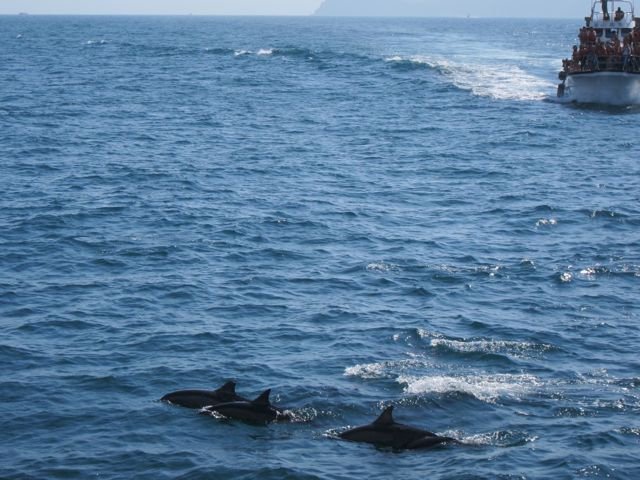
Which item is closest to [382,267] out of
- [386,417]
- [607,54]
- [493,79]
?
[386,417]

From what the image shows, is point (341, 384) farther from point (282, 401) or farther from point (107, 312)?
point (107, 312)

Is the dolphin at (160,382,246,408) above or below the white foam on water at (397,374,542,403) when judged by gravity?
above

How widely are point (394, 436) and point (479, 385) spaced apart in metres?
3.94

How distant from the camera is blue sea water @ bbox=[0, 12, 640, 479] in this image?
21344 millimetres

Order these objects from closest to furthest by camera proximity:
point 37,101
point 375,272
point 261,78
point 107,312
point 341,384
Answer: point 341,384
point 107,312
point 375,272
point 37,101
point 261,78

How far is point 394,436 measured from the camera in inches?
824

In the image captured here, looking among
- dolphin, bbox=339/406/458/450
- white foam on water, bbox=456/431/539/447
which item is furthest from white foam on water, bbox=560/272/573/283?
dolphin, bbox=339/406/458/450

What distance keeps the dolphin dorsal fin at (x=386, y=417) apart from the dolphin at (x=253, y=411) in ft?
7.52

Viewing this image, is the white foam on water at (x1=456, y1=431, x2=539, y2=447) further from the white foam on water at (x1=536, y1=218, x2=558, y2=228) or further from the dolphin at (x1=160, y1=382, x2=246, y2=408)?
the white foam on water at (x1=536, y1=218, x2=558, y2=228)

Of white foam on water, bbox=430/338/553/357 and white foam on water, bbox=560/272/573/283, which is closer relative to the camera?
white foam on water, bbox=430/338/553/357

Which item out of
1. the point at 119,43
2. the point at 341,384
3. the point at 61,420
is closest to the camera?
the point at 61,420

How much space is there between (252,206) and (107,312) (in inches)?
556

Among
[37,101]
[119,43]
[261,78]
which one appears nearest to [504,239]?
[37,101]

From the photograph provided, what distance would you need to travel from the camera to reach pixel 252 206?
42.6 meters
